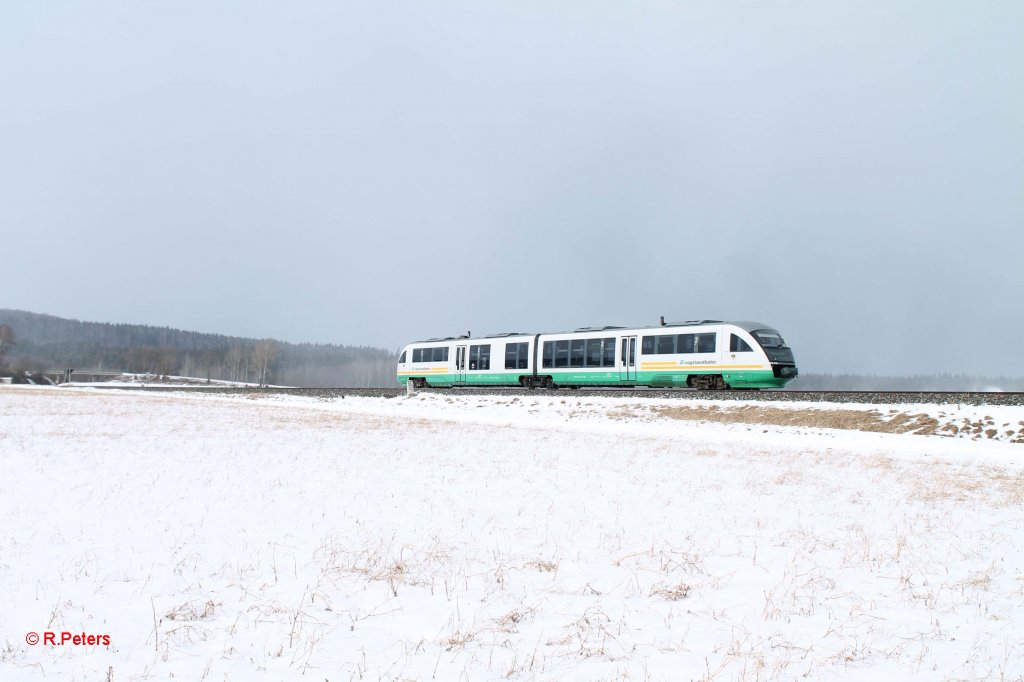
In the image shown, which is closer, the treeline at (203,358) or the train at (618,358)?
the train at (618,358)

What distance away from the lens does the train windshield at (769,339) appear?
29672mm

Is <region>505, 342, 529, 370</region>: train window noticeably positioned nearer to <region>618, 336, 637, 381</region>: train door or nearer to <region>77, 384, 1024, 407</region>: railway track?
<region>77, 384, 1024, 407</region>: railway track

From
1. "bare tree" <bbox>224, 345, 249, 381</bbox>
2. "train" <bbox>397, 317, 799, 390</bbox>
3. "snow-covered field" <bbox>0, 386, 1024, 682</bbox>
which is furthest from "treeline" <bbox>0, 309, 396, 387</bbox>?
"snow-covered field" <bbox>0, 386, 1024, 682</bbox>

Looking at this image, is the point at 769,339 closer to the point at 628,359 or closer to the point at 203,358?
the point at 628,359

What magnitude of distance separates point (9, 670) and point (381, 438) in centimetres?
1543

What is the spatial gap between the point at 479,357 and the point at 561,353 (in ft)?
19.8

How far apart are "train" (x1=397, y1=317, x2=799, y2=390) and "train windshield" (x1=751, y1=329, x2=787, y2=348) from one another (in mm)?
47

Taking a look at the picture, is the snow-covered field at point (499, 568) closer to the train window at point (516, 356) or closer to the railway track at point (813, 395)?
the railway track at point (813, 395)

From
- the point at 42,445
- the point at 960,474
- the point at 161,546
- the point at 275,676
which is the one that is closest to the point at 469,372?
the point at 42,445

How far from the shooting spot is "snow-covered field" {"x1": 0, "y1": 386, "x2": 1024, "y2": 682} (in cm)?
491

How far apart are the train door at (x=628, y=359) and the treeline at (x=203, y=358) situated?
100421 mm

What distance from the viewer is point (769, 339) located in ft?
98.7

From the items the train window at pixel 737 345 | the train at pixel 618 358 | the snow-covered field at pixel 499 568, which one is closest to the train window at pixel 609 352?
the train at pixel 618 358

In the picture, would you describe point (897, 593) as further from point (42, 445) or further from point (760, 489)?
point (42, 445)
